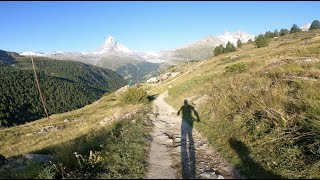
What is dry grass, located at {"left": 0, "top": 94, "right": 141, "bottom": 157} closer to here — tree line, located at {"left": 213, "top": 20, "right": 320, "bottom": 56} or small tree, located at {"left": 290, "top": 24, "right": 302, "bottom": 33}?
tree line, located at {"left": 213, "top": 20, "right": 320, "bottom": 56}

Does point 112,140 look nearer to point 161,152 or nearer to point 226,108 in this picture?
point 161,152

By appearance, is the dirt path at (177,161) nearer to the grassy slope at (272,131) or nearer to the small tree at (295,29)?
the grassy slope at (272,131)

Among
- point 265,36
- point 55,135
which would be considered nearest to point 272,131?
point 55,135

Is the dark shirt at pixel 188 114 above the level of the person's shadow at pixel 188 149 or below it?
above

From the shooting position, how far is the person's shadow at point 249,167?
27.3 ft

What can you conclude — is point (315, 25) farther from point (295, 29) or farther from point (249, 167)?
point (249, 167)

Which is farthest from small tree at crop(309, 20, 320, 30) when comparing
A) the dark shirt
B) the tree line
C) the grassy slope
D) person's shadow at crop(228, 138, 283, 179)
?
person's shadow at crop(228, 138, 283, 179)

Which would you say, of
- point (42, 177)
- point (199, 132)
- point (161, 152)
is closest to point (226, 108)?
point (199, 132)

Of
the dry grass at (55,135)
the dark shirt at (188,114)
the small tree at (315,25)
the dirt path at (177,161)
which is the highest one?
the small tree at (315,25)

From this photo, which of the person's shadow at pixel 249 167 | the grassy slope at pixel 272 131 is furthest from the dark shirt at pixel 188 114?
the person's shadow at pixel 249 167

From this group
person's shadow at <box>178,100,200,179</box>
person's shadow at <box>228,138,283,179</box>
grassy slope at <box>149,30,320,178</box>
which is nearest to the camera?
person's shadow at <box>228,138,283,179</box>

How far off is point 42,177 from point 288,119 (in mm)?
8642

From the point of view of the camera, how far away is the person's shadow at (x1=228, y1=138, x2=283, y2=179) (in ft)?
27.3

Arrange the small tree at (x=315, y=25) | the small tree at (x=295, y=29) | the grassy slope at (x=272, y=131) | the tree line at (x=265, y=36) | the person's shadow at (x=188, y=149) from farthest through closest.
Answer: the small tree at (x=315, y=25)
the small tree at (x=295, y=29)
the tree line at (x=265, y=36)
the person's shadow at (x=188, y=149)
the grassy slope at (x=272, y=131)
